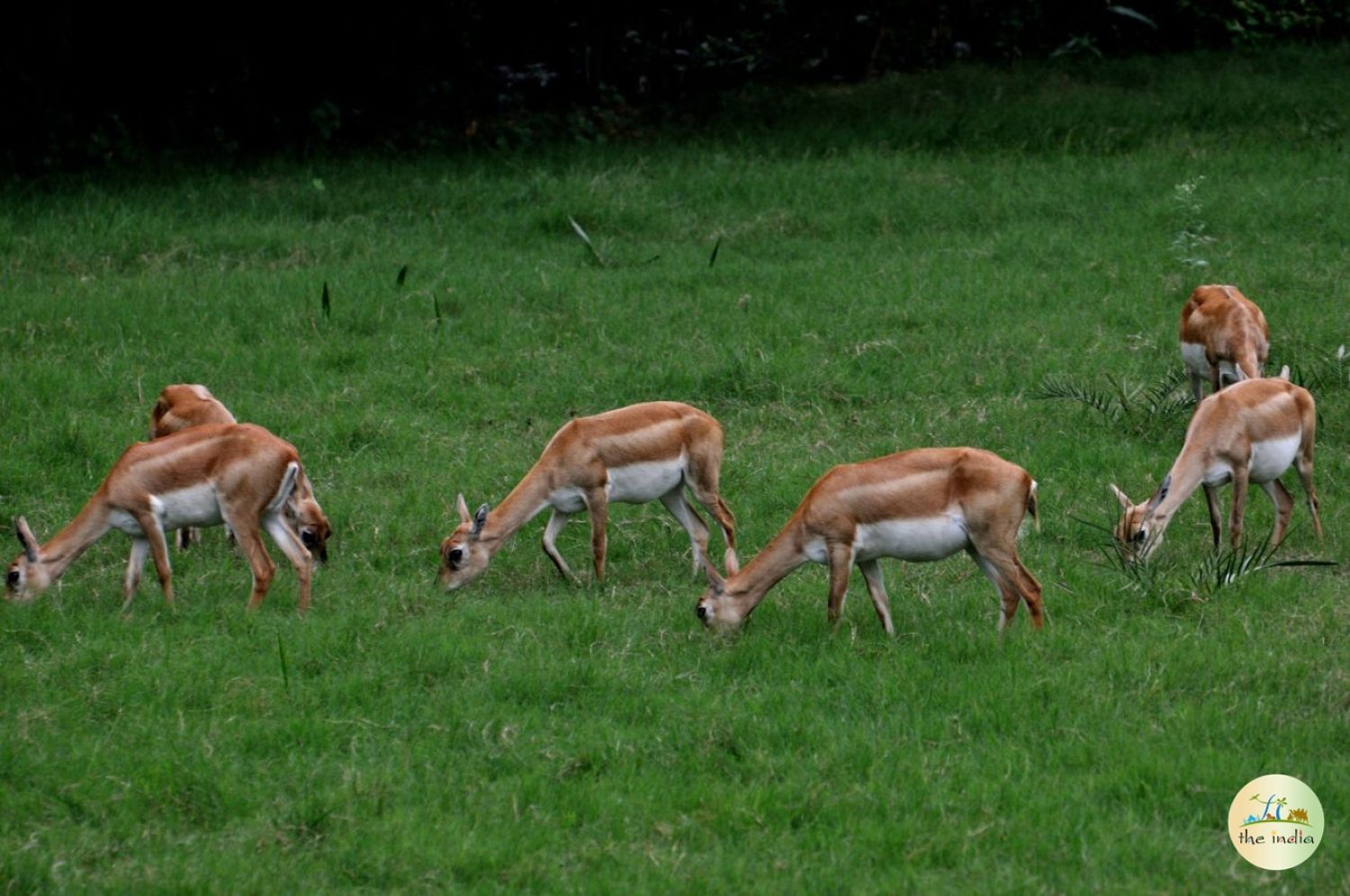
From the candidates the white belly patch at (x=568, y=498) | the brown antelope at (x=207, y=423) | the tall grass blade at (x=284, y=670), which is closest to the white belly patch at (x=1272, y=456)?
the white belly patch at (x=568, y=498)

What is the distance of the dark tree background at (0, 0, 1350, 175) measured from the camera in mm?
17422

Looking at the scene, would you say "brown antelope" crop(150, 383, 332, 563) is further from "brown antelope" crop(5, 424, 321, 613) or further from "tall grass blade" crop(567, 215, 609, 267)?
"tall grass blade" crop(567, 215, 609, 267)

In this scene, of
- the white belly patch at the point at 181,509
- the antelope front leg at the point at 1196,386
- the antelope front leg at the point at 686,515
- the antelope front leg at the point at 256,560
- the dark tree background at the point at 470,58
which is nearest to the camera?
the antelope front leg at the point at 256,560

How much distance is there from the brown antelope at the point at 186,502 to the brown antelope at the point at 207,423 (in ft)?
1.59

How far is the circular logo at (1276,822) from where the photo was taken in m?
5.65

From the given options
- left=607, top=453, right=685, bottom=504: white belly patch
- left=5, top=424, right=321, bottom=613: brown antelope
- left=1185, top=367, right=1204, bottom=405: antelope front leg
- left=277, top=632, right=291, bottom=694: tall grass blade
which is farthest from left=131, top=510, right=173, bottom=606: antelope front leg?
left=1185, top=367, right=1204, bottom=405: antelope front leg

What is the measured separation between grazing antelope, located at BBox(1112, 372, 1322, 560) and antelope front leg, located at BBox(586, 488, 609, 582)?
8.63 feet

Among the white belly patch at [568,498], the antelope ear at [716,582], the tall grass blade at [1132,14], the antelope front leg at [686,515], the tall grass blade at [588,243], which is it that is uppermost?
the tall grass blade at [1132,14]

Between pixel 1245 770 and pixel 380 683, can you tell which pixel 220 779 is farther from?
pixel 1245 770

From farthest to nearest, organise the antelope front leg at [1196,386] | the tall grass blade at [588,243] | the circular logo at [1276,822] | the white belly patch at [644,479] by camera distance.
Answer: the tall grass blade at [588,243] < the antelope front leg at [1196,386] < the white belly patch at [644,479] < the circular logo at [1276,822]

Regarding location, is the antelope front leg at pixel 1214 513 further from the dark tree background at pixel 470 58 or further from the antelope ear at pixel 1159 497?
the dark tree background at pixel 470 58

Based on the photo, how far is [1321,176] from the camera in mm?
16422

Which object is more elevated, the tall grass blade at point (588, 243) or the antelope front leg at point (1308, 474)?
the antelope front leg at point (1308, 474)

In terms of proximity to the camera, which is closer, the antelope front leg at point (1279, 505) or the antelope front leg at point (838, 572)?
the antelope front leg at point (838, 572)
